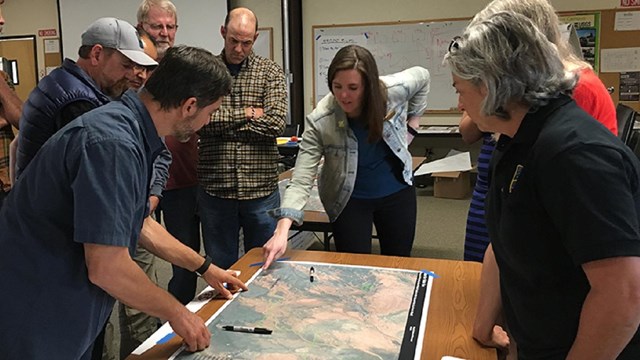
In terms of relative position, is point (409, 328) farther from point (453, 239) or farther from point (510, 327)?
point (453, 239)

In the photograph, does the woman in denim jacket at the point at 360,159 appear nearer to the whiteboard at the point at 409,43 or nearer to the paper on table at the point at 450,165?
the paper on table at the point at 450,165

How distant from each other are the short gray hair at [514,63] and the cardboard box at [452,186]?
4.76 m

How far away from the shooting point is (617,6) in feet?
17.9

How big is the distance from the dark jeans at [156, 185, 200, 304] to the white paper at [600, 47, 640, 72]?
484 cm

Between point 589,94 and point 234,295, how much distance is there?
3.50 feet

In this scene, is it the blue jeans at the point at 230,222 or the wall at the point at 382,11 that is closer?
the blue jeans at the point at 230,222

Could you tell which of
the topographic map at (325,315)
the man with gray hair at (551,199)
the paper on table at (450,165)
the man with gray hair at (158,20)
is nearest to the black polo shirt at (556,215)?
the man with gray hair at (551,199)

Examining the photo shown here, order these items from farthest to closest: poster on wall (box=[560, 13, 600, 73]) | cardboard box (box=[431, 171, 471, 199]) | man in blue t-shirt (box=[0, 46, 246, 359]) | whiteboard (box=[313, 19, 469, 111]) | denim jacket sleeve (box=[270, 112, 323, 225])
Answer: whiteboard (box=[313, 19, 469, 111]) → cardboard box (box=[431, 171, 471, 199]) → poster on wall (box=[560, 13, 600, 73]) → denim jacket sleeve (box=[270, 112, 323, 225]) → man in blue t-shirt (box=[0, 46, 246, 359])

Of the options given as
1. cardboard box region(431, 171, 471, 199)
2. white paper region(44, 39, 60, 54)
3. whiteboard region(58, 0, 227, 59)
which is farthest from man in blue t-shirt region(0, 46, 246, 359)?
white paper region(44, 39, 60, 54)

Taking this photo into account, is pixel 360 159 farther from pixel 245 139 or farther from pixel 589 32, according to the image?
pixel 589 32

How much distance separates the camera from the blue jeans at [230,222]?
2.40 m

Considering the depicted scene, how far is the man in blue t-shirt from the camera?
1.03 m

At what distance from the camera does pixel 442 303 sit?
4.75 feet

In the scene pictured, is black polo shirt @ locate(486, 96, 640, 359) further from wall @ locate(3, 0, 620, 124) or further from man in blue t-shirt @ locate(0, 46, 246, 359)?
wall @ locate(3, 0, 620, 124)
